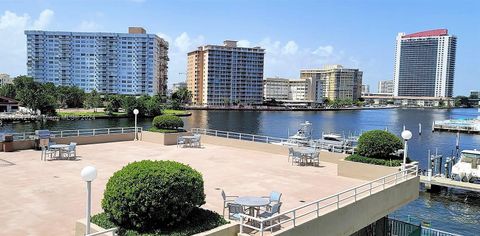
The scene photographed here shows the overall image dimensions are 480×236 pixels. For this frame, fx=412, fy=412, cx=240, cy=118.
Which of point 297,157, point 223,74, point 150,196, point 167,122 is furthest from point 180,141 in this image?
point 223,74

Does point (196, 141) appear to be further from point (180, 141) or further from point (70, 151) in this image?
point (70, 151)

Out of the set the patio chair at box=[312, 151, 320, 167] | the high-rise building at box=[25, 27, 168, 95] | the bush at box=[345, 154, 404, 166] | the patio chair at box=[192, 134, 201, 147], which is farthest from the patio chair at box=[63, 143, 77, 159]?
the high-rise building at box=[25, 27, 168, 95]

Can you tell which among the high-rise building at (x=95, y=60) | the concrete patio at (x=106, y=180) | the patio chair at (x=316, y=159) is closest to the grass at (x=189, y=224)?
the concrete patio at (x=106, y=180)

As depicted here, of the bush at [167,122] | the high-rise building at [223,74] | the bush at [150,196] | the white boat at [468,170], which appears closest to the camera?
the bush at [150,196]

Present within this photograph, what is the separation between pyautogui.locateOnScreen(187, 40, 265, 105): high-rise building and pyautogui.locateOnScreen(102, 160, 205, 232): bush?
182164 mm

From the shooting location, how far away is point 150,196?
321 inches

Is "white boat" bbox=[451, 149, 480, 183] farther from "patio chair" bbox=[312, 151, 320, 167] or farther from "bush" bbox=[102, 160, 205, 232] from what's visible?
"bush" bbox=[102, 160, 205, 232]

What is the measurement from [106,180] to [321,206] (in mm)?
8175

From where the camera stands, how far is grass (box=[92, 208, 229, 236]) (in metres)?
8.34

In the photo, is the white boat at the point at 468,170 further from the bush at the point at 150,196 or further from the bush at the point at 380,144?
the bush at the point at 150,196

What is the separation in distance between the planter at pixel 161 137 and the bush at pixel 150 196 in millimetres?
18269

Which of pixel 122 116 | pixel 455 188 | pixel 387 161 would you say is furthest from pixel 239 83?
pixel 387 161

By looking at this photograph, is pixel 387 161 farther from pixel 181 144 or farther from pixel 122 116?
pixel 122 116

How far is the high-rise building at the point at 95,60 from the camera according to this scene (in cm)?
17088
